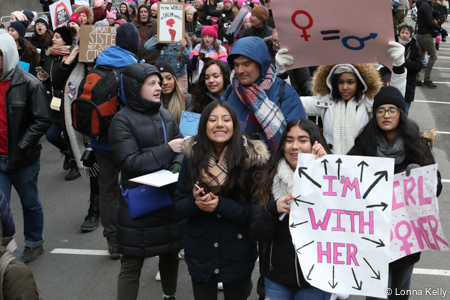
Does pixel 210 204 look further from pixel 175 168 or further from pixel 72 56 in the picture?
pixel 72 56

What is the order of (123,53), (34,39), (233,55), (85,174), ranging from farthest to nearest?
1. (34,39)
2. (85,174)
3. (123,53)
4. (233,55)

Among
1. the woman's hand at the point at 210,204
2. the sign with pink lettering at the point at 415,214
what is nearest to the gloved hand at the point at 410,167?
the sign with pink lettering at the point at 415,214

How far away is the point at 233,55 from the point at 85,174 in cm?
229

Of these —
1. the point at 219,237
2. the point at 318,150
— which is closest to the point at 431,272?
the point at 219,237

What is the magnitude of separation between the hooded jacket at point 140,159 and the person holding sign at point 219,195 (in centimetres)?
47

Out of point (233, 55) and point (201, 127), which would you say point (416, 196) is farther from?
point (233, 55)

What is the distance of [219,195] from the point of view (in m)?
3.02

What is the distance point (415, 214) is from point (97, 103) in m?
2.85

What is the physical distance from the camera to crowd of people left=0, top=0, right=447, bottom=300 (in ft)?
9.53

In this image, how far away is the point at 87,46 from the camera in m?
5.14

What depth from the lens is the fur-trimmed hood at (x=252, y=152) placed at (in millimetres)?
3029

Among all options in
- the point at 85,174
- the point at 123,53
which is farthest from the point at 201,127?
the point at 85,174

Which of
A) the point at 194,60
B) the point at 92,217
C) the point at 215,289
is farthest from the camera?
the point at 194,60

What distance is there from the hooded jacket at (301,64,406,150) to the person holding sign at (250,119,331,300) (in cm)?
104
